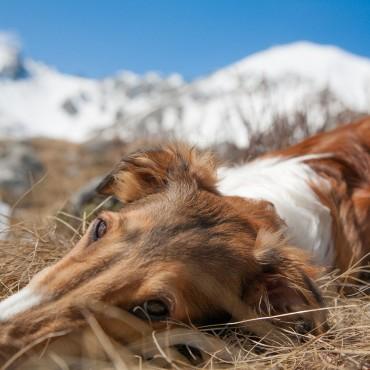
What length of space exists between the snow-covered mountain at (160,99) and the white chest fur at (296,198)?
3076 millimetres

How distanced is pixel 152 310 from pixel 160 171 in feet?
3.39

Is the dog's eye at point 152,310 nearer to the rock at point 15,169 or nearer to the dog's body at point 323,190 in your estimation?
the dog's body at point 323,190

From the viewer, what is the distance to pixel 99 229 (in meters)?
2.75

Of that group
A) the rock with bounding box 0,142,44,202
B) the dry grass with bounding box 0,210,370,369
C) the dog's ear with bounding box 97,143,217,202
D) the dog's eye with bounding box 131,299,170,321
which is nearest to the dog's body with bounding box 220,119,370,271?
the dog's ear with bounding box 97,143,217,202

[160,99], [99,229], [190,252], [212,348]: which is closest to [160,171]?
[99,229]

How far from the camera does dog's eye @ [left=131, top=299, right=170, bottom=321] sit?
2.44 m

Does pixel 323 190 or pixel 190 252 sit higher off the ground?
pixel 190 252

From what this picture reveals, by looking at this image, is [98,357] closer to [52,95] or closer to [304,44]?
[304,44]

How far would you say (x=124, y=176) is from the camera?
136 inches

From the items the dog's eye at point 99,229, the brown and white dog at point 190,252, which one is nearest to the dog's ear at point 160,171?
the brown and white dog at point 190,252

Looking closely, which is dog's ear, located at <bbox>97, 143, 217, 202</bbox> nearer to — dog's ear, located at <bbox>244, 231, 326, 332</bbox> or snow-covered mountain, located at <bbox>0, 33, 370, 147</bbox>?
dog's ear, located at <bbox>244, 231, 326, 332</bbox>

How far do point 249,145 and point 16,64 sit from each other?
492 feet

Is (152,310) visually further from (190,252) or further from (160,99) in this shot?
(160,99)

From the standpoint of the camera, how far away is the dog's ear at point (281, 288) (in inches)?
106
